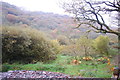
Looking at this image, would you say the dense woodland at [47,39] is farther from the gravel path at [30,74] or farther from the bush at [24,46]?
the gravel path at [30,74]

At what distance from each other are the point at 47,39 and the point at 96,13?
53.8 inches

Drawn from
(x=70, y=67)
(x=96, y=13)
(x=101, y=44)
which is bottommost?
(x=70, y=67)

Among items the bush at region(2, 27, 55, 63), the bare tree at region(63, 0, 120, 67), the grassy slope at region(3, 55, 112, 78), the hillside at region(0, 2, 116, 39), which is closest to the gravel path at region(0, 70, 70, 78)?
the grassy slope at region(3, 55, 112, 78)

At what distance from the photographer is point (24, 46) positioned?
12.5 feet

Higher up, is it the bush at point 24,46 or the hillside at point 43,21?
the hillside at point 43,21

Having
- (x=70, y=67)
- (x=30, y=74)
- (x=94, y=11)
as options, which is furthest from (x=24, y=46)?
(x=94, y=11)

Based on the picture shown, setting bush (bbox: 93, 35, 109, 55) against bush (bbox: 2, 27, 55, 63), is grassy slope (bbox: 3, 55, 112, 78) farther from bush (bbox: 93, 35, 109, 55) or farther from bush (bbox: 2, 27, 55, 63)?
bush (bbox: 93, 35, 109, 55)

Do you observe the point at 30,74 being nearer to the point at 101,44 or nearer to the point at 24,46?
the point at 24,46

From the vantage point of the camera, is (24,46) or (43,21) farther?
(24,46)

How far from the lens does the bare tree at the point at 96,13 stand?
3.65 metres

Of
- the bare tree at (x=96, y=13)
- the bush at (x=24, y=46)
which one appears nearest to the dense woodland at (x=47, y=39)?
the bush at (x=24, y=46)

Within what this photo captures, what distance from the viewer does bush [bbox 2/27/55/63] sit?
3.68 metres

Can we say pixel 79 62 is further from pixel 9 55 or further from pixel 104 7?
pixel 9 55

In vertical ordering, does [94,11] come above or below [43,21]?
above
